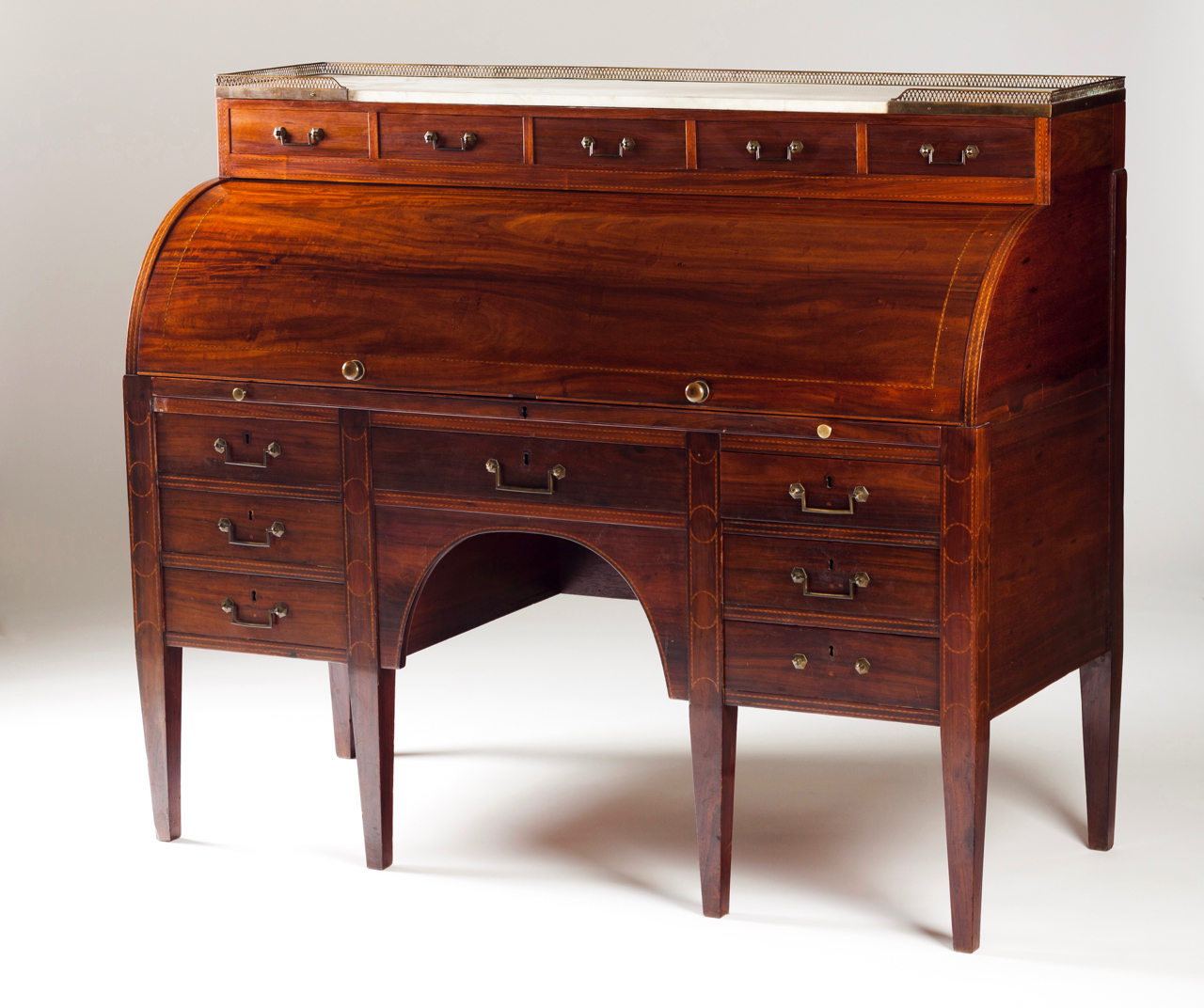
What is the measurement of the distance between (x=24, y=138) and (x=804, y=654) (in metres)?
4.04

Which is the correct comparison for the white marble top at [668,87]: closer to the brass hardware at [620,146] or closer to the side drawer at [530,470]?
the brass hardware at [620,146]

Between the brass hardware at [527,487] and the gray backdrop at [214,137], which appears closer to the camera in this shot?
the brass hardware at [527,487]

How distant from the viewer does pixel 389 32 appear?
6789mm

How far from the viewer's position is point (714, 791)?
3.84 m

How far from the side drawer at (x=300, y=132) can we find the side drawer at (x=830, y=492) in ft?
3.57

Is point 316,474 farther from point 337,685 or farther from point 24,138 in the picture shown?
point 24,138

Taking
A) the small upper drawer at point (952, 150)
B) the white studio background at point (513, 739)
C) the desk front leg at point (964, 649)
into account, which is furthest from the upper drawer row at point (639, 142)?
the white studio background at point (513, 739)

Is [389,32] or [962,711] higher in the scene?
[389,32]

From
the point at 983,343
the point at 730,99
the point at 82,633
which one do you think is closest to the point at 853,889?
the point at 983,343

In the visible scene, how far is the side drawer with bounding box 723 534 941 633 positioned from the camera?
11.8 feet

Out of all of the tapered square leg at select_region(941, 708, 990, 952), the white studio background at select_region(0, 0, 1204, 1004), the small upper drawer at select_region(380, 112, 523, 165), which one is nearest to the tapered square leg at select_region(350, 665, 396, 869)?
the white studio background at select_region(0, 0, 1204, 1004)

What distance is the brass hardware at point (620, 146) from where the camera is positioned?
3943 millimetres

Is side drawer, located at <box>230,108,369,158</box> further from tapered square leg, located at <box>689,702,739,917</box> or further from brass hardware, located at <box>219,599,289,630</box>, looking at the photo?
tapered square leg, located at <box>689,702,739,917</box>

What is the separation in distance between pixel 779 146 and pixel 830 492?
0.67 m
